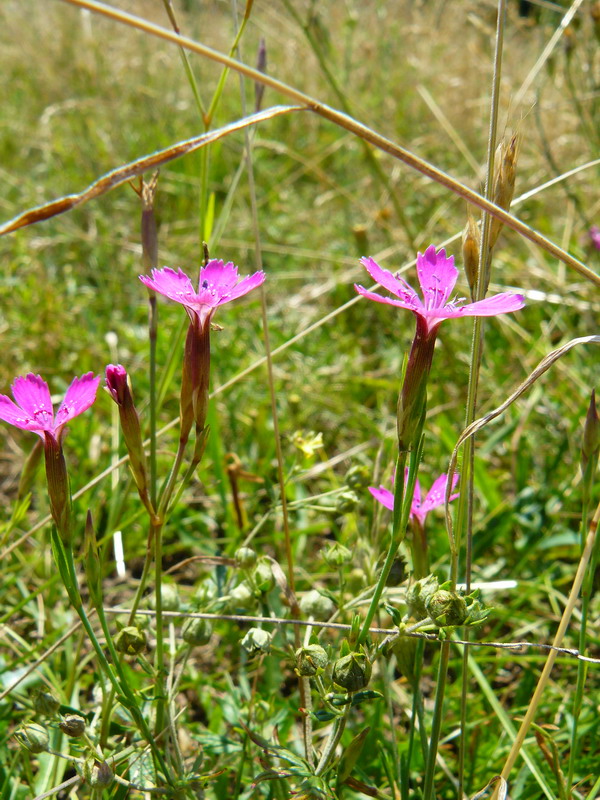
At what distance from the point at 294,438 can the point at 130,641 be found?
49cm

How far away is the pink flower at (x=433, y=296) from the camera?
696mm

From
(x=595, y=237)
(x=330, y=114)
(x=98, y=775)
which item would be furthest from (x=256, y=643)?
(x=595, y=237)

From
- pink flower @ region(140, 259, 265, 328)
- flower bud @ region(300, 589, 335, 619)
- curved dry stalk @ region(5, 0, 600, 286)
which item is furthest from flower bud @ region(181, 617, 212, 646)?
curved dry stalk @ region(5, 0, 600, 286)

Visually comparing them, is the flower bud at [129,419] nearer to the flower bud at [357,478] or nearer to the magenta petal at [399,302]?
the magenta petal at [399,302]

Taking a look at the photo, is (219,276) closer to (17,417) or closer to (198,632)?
(17,417)

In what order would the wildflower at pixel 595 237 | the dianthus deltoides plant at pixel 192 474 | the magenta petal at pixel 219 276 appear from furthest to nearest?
the wildflower at pixel 595 237 → the magenta petal at pixel 219 276 → the dianthus deltoides plant at pixel 192 474

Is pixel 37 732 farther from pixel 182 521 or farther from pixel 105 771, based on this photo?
pixel 182 521

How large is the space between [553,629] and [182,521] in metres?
0.84

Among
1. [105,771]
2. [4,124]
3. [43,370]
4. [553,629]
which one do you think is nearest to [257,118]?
[105,771]

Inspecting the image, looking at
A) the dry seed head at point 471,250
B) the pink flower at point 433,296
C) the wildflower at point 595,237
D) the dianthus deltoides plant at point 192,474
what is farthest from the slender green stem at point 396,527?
the wildflower at point 595,237

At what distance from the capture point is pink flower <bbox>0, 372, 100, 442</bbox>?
79 centimetres

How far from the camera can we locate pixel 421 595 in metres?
0.79

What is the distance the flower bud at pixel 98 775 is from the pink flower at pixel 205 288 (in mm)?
497

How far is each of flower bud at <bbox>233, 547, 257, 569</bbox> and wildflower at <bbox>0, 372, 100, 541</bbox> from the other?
0.92 ft
